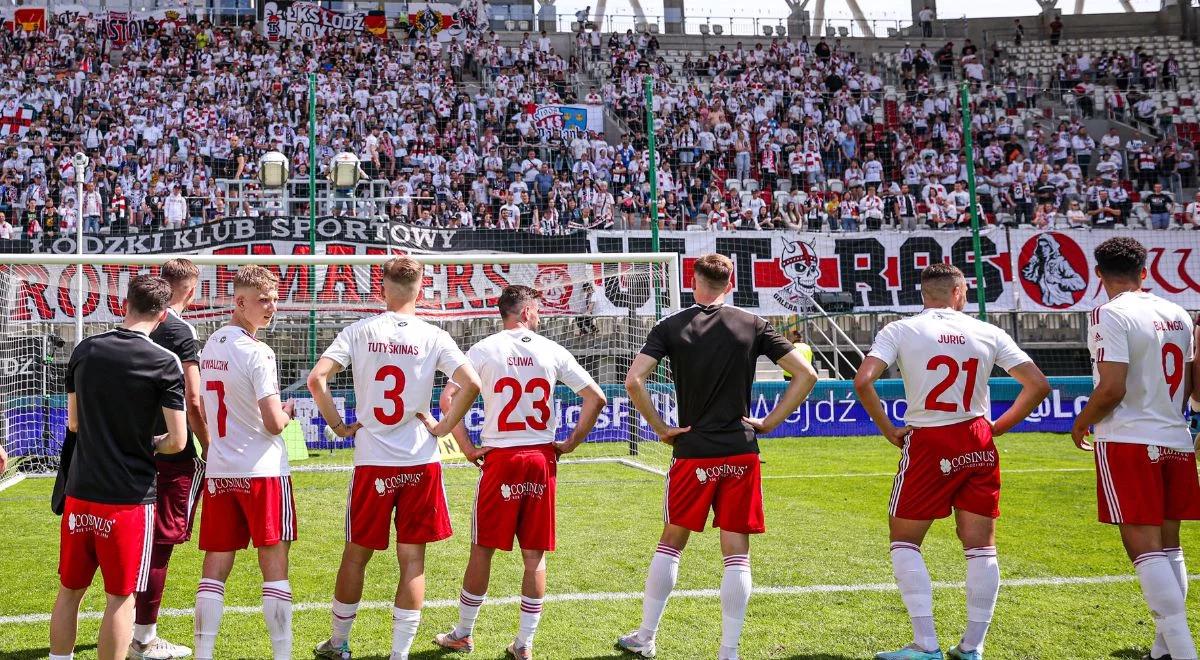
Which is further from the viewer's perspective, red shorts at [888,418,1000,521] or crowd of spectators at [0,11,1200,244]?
crowd of spectators at [0,11,1200,244]

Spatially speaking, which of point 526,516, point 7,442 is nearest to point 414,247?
point 7,442

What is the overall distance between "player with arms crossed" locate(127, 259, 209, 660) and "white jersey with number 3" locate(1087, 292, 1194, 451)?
4409 millimetres

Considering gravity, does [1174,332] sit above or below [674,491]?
above

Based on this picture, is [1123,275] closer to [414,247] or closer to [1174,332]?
[1174,332]

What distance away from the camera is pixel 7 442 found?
11133 mm

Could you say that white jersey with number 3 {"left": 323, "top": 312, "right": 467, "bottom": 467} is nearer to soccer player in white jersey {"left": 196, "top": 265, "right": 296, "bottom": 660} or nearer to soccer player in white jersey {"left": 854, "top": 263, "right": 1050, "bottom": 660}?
soccer player in white jersey {"left": 196, "top": 265, "right": 296, "bottom": 660}

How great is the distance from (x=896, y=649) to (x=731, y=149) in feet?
60.9

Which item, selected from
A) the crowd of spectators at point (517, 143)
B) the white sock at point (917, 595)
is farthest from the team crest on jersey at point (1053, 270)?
the white sock at point (917, 595)

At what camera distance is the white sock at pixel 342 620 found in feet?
16.5

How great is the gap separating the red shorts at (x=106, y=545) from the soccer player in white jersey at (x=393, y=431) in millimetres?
976

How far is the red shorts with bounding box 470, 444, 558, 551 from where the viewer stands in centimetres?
517

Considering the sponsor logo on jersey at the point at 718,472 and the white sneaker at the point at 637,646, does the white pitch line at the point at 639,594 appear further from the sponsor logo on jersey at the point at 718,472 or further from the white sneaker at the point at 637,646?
the sponsor logo on jersey at the point at 718,472

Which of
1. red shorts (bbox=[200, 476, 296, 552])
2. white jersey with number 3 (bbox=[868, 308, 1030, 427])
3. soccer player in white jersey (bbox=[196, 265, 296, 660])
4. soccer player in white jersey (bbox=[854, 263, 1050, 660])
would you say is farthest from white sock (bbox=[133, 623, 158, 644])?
white jersey with number 3 (bbox=[868, 308, 1030, 427])

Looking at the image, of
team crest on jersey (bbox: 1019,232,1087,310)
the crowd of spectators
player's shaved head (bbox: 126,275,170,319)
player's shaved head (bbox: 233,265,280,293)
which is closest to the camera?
player's shaved head (bbox: 126,275,170,319)
